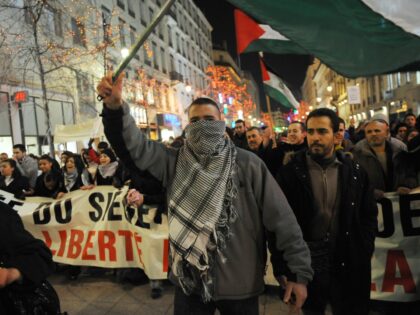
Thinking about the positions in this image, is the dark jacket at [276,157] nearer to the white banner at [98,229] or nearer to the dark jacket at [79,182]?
the white banner at [98,229]

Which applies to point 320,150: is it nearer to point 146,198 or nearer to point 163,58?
point 146,198

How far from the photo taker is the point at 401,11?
2600mm

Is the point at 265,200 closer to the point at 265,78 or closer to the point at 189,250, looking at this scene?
the point at 189,250

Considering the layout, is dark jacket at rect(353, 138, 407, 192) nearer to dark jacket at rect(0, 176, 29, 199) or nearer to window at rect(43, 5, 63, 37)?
dark jacket at rect(0, 176, 29, 199)

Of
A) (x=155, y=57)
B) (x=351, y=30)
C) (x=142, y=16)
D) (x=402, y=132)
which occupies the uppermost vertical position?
(x=142, y=16)

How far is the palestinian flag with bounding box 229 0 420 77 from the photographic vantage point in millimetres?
2676

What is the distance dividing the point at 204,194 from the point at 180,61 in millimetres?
42120

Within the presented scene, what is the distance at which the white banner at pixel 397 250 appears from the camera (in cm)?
414

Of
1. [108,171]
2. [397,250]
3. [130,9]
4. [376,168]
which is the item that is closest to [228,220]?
[376,168]

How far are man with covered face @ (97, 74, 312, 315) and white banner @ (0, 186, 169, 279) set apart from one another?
9.55ft

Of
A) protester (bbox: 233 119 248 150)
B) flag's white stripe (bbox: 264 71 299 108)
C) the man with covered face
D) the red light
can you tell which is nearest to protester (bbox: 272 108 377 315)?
the man with covered face

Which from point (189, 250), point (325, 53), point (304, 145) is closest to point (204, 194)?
point (189, 250)

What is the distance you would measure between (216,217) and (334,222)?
1.26 meters

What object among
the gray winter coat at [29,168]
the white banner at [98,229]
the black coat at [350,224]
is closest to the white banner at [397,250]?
the black coat at [350,224]
